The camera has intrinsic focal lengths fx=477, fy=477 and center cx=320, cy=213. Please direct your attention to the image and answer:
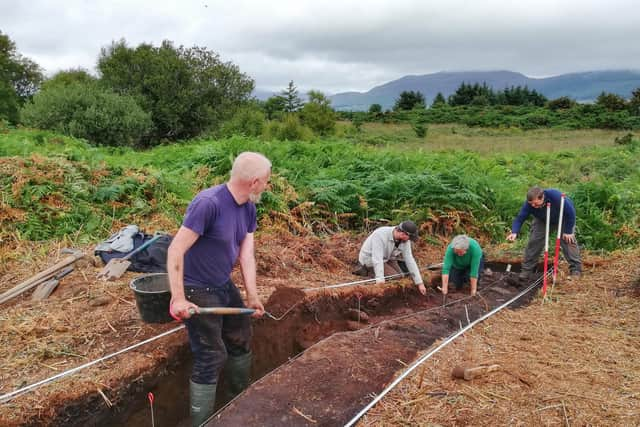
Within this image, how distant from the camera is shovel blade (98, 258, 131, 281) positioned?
5430 mm

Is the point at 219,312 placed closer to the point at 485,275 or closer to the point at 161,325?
the point at 161,325

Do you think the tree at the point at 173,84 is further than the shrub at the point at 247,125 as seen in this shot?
Yes

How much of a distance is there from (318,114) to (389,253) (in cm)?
1918

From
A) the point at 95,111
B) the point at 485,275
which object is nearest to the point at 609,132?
the point at 485,275

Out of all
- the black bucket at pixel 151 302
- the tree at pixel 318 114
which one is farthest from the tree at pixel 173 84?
the black bucket at pixel 151 302

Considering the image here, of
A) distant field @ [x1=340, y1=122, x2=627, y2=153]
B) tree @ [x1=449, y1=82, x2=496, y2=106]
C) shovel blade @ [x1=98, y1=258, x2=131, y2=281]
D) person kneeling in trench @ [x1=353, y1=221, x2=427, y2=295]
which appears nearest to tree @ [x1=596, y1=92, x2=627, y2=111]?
distant field @ [x1=340, y1=122, x2=627, y2=153]

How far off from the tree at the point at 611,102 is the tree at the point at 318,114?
22251mm

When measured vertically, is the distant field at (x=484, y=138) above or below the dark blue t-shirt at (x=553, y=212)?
above

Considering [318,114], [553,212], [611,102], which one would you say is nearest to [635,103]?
[611,102]

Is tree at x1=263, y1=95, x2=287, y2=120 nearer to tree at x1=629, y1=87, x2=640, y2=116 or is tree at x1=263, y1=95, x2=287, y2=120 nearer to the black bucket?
tree at x1=629, y1=87, x2=640, y2=116

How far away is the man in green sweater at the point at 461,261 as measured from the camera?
612 cm

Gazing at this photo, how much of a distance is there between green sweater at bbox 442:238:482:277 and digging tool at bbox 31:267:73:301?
4.61 metres

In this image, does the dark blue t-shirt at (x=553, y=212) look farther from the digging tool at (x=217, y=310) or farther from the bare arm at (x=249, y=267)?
the digging tool at (x=217, y=310)

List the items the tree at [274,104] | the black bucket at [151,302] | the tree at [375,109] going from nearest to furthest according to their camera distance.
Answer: the black bucket at [151,302] → the tree at [274,104] → the tree at [375,109]
